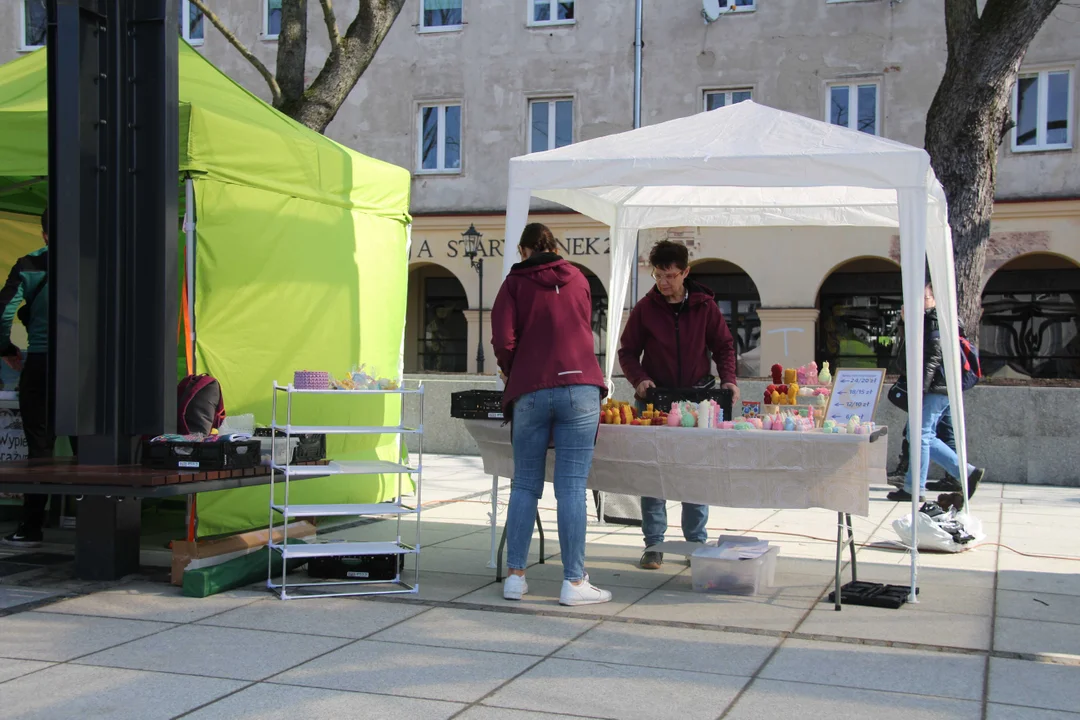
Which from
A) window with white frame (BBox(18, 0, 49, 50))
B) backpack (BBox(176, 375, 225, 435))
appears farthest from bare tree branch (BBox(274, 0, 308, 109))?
window with white frame (BBox(18, 0, 49, 50))

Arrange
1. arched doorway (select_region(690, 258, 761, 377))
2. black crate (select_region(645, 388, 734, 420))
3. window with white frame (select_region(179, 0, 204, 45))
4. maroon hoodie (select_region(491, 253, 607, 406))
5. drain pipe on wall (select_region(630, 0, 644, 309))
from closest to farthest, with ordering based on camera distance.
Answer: maroon hoodie (select_region(491, 253, 607, 406))
black crate (select_region(645, 388, 734, 420))
drain pipe on wall (select_region(630, 0, 644, 309))
arched doorway (select_region(690, 258, 761, 377))
window with white frame (select_region(179, 0, 204, 45))

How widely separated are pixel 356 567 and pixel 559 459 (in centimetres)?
128

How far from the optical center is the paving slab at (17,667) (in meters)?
4.15

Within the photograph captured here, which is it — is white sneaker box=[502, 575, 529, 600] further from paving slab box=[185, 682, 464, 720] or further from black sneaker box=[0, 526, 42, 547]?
black sneaker box=[0, 526, 42, 547]

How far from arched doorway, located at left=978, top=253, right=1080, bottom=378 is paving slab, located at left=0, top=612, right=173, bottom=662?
1866 centimetres

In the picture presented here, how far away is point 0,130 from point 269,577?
3214mm

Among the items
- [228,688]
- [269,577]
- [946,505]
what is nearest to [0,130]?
[269,577]

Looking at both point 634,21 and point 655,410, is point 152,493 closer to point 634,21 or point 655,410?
point 655,410

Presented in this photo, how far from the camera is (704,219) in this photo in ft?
27.0

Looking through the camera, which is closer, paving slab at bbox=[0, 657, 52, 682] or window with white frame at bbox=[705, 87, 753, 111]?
paving slab at bbox=[0, 657, 52, 682]

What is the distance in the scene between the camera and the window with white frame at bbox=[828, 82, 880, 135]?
1944 centimetres

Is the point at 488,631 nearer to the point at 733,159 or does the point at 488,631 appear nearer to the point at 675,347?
the point at 675,347

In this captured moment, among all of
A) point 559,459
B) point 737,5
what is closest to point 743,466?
point 559,459

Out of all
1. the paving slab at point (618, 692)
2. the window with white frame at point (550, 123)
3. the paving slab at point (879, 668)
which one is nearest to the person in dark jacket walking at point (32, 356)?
the paving slab at point (618, 692)
